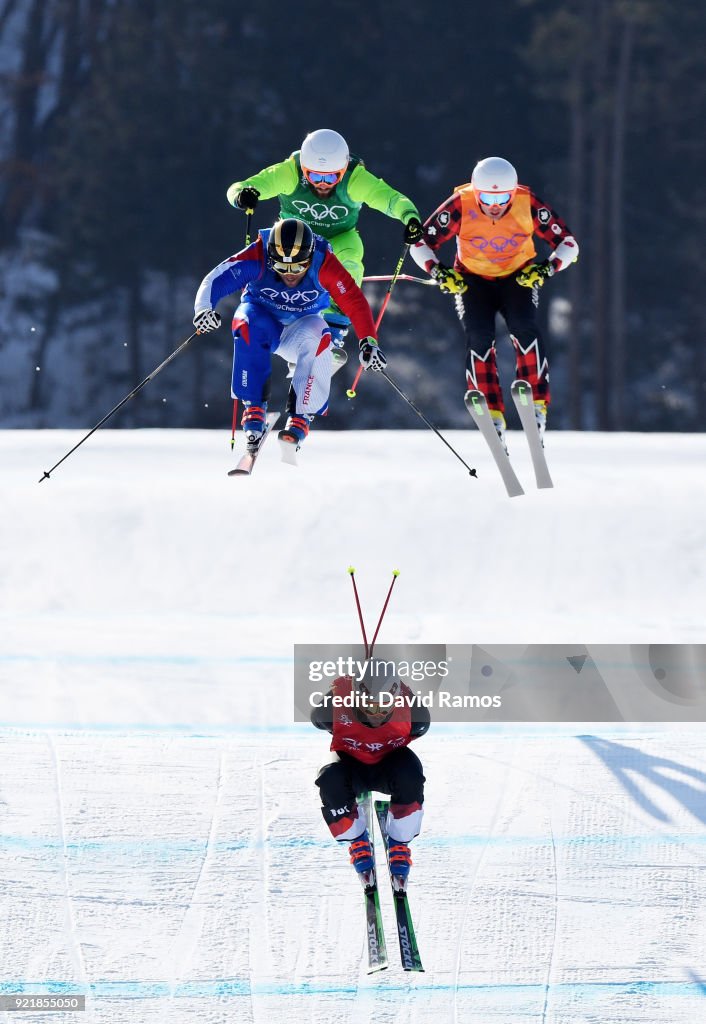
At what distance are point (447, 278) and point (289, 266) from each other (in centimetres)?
124

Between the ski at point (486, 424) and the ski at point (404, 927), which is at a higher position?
the ski at point (486, 424)

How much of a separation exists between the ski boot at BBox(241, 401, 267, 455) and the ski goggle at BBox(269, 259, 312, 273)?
721mm

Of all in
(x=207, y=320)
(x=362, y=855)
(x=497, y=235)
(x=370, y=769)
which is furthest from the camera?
(x=497, y=235)

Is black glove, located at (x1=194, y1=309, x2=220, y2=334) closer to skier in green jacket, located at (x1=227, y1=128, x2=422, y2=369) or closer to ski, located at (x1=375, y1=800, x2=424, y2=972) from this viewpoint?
skier in green jacket, located at (x1=227, y1=128, x2=422, y2=369)

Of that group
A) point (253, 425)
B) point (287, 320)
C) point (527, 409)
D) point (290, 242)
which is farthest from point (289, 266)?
point (527, 409)

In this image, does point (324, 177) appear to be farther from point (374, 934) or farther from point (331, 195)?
point (374, 934)

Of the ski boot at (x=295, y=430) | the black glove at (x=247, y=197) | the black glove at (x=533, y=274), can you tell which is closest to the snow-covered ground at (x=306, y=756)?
the ski boot at (x=295, y=430)

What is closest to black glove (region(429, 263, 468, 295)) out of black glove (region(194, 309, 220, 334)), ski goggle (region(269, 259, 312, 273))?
ski goggle (region(269, 259, 312, 273))

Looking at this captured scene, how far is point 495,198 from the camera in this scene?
8211 millimetres

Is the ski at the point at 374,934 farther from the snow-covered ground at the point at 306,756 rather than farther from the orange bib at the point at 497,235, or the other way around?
the orange bib at the point at 497,235

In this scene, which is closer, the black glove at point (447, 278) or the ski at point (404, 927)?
the ski at point (404, 927)

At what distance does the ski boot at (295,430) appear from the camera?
7.97 metres

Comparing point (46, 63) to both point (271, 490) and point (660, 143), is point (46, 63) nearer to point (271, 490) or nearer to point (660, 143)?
point (660, 143)

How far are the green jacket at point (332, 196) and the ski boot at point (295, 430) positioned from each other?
1204 millimetres
